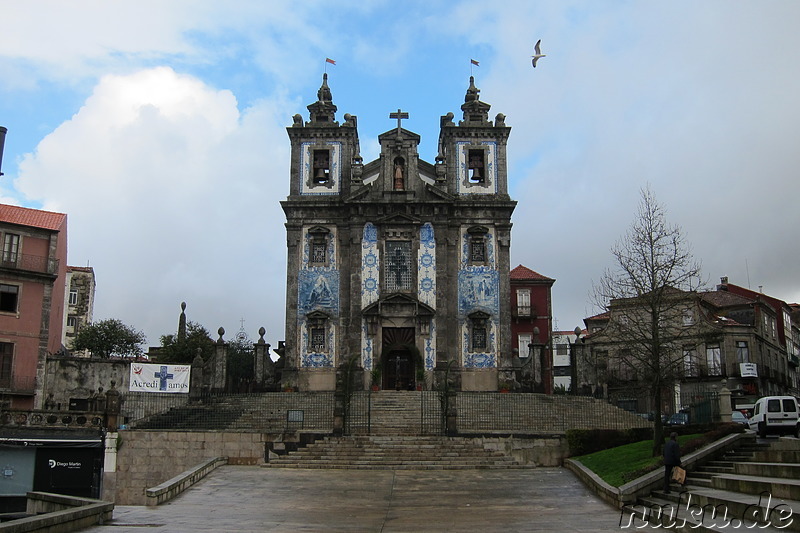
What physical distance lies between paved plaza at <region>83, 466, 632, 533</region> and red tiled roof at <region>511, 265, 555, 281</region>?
3133cm

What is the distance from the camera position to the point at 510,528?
15.2 meters

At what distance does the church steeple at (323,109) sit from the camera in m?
44.9

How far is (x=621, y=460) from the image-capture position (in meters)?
22.7

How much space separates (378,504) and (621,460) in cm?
784

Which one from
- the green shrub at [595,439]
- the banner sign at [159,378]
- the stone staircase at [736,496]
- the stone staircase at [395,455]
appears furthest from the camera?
the banner sign at [159,378]

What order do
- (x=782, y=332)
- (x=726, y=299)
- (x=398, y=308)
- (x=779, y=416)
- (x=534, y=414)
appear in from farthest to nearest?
1. (x=782, y=332)
2. (x=726, y=299)
3. (x=398, y=308)
4. (x=534, y=414)
5. (x=779, y=416)

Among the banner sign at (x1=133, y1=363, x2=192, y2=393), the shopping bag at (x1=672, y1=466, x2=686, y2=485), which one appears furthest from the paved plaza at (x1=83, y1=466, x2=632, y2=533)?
the banner sign at (x1=133, y1=363, x2=192, y2=393)

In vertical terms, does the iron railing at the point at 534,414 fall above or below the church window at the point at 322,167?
below

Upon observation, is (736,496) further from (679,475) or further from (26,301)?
(26,301)

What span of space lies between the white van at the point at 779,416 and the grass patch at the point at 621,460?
12.5 feet

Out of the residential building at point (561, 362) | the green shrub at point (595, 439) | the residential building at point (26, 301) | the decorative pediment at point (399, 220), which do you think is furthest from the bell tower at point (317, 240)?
the residential building at point (561, 362)

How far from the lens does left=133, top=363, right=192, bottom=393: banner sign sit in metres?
37.2

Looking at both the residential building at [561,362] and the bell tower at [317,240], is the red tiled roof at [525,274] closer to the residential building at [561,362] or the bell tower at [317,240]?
the residential building at [561,362]

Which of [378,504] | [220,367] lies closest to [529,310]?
[220,367]
